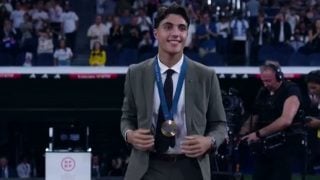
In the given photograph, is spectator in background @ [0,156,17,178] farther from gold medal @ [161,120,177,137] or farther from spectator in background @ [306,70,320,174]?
gold medal @ [161,120,177,137]

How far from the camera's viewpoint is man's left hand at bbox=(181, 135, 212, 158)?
4895 millimetres

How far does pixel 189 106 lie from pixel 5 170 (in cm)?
1401

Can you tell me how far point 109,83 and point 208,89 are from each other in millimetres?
15304

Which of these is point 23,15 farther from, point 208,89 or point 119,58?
point 208,89

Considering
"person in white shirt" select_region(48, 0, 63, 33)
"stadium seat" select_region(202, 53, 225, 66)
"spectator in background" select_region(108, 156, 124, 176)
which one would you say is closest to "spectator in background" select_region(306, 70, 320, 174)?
"stadium seat" select_region(202, 53, 225, 66)

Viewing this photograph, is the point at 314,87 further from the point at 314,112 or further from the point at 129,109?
the point at 129,109

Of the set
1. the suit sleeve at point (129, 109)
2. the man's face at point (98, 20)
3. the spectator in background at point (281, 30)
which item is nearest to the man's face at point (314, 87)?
the suit sleeve at point (129, 109)

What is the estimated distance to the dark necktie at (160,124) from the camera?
16.2 feet

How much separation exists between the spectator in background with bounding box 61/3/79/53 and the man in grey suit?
1557 cm

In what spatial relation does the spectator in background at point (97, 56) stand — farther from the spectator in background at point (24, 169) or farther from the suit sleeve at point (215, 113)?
the suit sleeve at point (215, 113)

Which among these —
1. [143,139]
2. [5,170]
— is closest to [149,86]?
[143,139]

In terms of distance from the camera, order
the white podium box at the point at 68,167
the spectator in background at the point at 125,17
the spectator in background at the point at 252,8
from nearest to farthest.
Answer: the white podium box at the point at 68,167 → the spectator in background at the point at 125,17 → the spectator in background at the point at 252,8

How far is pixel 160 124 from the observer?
497 centimetres

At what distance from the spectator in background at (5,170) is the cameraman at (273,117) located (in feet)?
30.6
